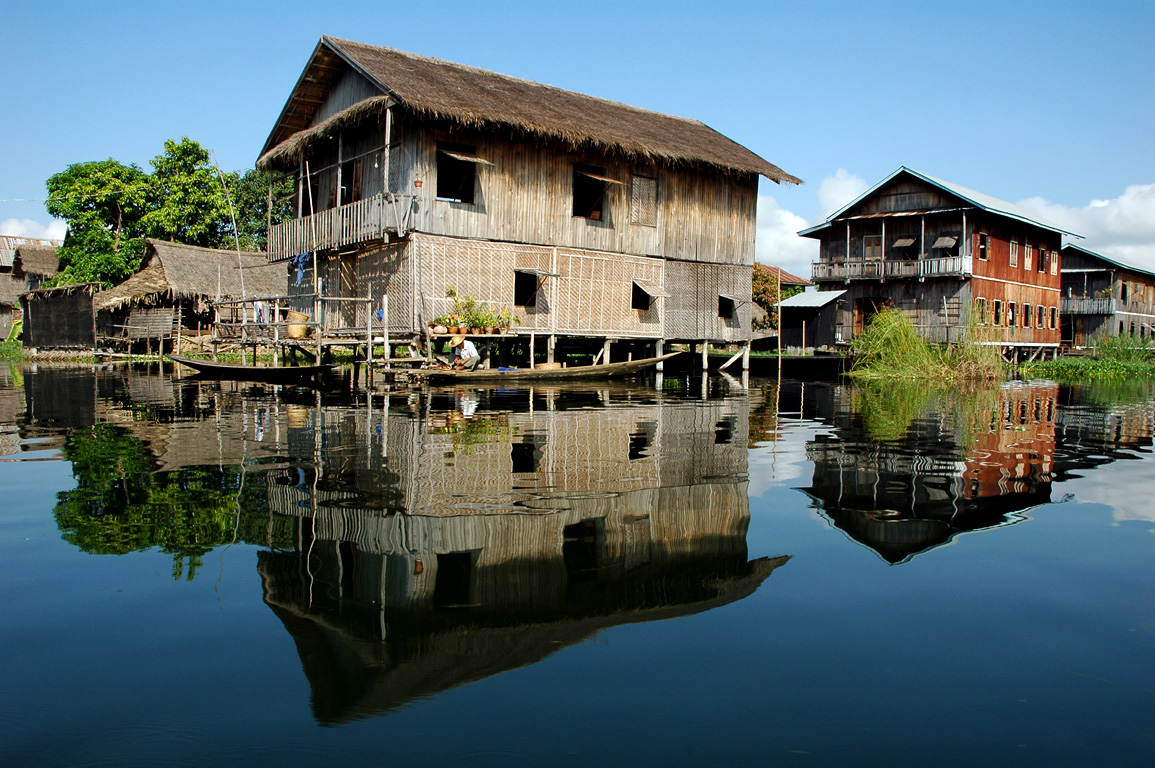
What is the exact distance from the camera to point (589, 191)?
69.8ft

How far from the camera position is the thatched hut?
98.5 feet

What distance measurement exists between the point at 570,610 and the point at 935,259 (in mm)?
30692

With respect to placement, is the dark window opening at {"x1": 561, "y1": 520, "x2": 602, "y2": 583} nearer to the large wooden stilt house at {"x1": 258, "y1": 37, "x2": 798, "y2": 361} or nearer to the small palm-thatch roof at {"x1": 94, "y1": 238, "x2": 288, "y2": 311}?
the large wooden stilt house at {"x1": 258, "y1": 37, "x2": 798, "y2": 361}

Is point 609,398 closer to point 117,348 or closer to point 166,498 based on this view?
point 166,498

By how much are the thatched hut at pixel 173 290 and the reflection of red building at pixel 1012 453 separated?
24327 millimetres

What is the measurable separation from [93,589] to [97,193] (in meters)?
34.9

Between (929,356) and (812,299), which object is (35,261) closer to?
(812,299)

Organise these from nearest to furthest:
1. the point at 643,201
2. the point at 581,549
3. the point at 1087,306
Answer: the point at 581,549 → the point at 643,201 → the point at 1087,306

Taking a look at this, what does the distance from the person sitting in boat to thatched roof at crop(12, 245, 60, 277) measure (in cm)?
3608

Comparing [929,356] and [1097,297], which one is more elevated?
[1097,297]

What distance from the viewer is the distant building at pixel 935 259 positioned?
30.4 meters

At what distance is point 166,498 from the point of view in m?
5.03

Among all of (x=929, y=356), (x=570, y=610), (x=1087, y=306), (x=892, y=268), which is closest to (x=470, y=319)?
(x=929, y=356)

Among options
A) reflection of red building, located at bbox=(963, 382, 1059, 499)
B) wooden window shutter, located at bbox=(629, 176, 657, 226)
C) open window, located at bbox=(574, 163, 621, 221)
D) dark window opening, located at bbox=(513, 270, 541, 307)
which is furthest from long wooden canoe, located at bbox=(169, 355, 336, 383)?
reflection of red building, located at bbox=(963, 382, 1059, 499)
